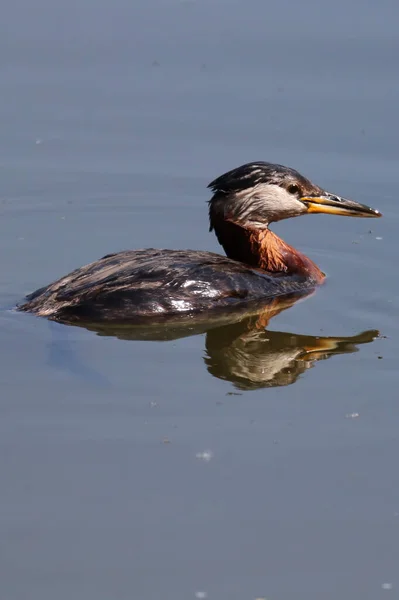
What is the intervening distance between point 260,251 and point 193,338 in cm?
156

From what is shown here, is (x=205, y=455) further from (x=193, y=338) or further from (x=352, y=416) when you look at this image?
Answer: (x=193, y=338)

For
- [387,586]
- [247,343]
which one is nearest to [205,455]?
[387,586]

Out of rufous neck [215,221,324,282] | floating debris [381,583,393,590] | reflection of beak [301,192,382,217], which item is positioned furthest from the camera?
reflection of beak [301,192,382,217]

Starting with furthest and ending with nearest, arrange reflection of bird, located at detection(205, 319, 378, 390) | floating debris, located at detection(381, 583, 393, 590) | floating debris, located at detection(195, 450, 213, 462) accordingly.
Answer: reflection of bird, located at detection(205, 319, 378, 390) → floating debris, located at detection(195, 450, 213, 462) → floating debris, located at detection(381, 583, 393, 590)

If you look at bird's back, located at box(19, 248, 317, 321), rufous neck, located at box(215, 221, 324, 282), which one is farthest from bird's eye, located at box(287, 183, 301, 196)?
bird's back, located at box(19, 248, 317, 321)

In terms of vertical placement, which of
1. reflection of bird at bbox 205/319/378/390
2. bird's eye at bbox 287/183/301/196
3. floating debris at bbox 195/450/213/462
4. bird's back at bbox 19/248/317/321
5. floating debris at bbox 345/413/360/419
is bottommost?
floating debris at bbox 195/450/213/462

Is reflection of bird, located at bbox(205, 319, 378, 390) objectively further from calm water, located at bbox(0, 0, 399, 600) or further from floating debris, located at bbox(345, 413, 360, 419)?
floating debris, located at bbox(345, 413, 360, 419)

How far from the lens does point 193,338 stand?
9.08 metres

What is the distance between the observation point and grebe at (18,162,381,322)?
30.0 ft

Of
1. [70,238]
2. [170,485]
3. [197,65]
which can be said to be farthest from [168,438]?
[197,65]

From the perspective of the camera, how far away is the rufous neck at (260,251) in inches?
407

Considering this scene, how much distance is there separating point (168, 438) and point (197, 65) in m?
8.05

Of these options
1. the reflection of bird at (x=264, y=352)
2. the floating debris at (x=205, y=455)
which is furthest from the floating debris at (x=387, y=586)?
the reflection of bird at (x=264, y=352)

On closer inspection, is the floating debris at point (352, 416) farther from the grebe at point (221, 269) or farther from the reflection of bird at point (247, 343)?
the grebe at point (221, 269)
